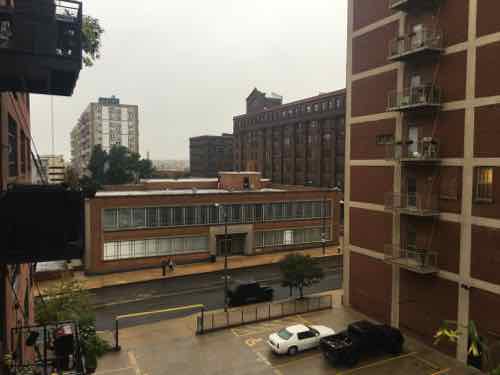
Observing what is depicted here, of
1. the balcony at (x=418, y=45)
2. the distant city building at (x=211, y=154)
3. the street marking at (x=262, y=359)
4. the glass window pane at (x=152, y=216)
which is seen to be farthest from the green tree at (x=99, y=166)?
the balcony at (x=418, y=45)

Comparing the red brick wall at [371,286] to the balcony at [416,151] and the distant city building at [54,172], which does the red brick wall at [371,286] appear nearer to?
the balcony at [416,151]

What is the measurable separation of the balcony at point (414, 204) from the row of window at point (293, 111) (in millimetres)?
46491

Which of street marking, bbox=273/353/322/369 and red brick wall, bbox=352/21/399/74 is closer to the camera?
street marking, bbox=273/353/322/369

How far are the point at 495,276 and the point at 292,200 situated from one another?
1139 inches

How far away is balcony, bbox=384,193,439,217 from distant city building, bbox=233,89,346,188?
43.8 meters

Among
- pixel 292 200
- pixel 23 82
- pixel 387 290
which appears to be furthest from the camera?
Answer: pixel 292 200

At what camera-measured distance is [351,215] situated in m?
26.6

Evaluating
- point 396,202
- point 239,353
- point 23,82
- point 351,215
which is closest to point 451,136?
point 396,202

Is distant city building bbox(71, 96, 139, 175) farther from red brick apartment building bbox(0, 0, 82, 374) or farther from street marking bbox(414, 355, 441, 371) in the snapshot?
red brick apartment building bbox(0, 0, 82, 374)

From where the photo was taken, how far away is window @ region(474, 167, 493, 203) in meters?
17.6

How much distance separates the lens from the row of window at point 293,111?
67688 mm

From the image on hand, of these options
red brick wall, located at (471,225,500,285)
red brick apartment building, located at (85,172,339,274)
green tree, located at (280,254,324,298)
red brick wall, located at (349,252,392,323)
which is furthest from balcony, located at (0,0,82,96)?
red brick apartment building, located at (85,172,339,274)

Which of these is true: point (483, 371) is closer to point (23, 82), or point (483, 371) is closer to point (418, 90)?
point (418, 90)

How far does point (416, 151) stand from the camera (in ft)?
70.8
